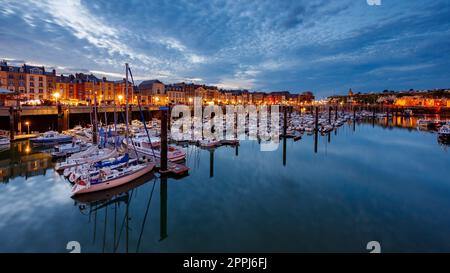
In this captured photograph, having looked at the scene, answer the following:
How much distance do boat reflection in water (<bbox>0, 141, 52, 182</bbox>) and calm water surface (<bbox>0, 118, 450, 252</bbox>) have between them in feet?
0.27

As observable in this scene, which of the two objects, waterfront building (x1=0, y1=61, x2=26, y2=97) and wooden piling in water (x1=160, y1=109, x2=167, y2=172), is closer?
wooden piling in water (x1=160, y1=109, x2=167, y2=172)

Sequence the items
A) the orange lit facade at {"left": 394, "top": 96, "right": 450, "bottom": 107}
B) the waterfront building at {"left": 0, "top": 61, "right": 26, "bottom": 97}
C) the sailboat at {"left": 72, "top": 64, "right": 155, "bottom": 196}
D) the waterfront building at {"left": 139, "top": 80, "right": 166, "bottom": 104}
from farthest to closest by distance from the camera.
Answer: the orange lit facade at {"left": 394, "top": 96, "right": 450, "bottom": 107}, the waterfront building at {"left": 139, "top": 80, "right": 166, "bottom": 104}, the waterfront building at {"left": 0, "top": 61, "right": 26, "bottom": 97}, the sailboat at {"left": 72, "top": 64, "right": 155, "bottom": 196}

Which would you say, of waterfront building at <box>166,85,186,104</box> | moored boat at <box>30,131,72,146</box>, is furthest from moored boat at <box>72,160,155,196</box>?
waterfront building at <box>166,85,186,104</box>

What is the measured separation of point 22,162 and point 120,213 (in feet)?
49.0

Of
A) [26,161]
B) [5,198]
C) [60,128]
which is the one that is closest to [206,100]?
[60,128]

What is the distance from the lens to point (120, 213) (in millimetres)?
12328

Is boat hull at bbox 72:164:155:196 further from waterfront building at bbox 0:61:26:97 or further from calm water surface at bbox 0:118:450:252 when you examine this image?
waterfront building at bbox 0:61:26:97

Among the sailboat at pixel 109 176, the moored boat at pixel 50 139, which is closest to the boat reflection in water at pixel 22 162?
the moored boat at pixel 50 139

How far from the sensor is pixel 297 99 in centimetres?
18750

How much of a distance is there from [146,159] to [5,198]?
900cm

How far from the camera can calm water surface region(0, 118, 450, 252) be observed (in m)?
9.95
